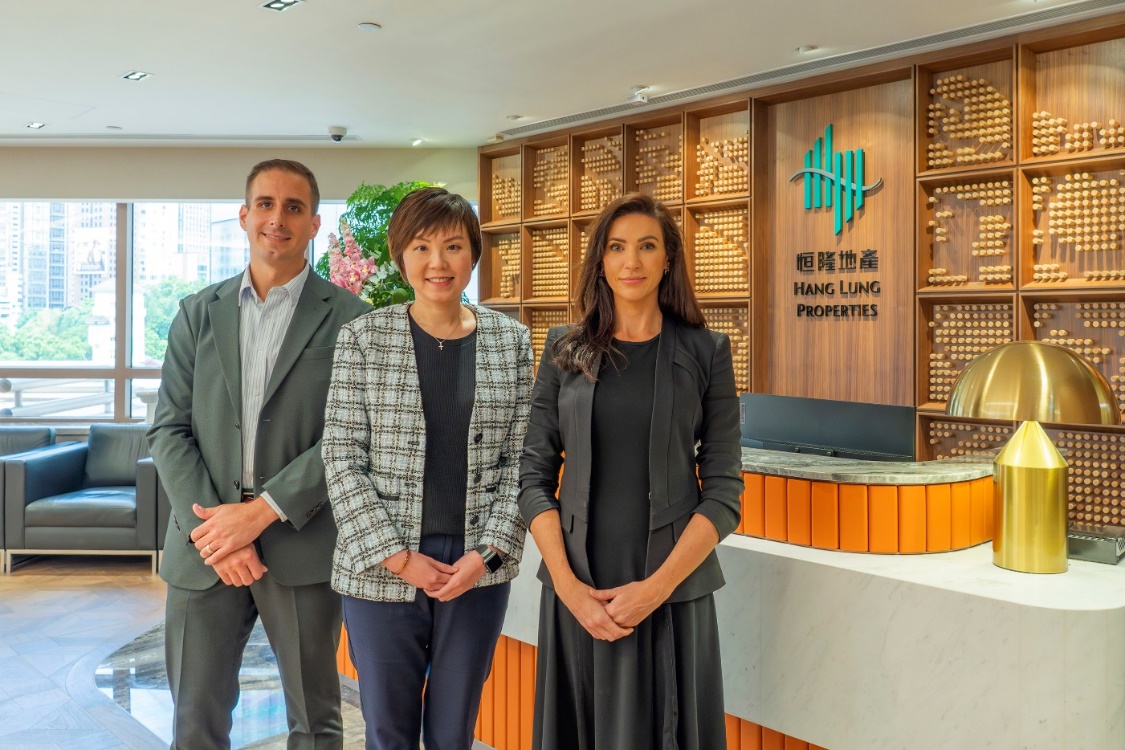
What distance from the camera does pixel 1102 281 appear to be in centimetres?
433

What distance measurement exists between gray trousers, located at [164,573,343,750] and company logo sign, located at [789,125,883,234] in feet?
13.0

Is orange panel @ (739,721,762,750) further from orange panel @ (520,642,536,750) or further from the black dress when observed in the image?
orange panel @ (520,642,536,750)

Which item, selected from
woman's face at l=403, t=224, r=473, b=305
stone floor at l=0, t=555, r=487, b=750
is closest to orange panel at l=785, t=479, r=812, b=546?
woman's face at l=403, t=224, r=473, b=305

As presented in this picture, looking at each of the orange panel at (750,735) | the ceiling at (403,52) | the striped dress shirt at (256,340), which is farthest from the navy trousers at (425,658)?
the ceiling at (403,52)

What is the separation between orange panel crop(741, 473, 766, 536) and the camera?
248 centimetres

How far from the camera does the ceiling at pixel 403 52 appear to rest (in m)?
4.06

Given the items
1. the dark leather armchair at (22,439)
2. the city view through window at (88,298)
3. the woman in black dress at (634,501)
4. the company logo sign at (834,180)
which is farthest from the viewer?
the city view through window at (88,298)

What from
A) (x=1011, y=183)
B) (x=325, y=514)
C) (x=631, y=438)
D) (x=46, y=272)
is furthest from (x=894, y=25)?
(x=46, y=272)

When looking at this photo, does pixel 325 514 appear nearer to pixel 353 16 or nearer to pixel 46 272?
pixel 353 16

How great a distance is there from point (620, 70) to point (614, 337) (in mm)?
3444

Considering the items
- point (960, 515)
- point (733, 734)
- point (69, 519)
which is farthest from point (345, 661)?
point (69, 519)

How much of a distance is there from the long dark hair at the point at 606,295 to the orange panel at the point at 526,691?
150 centimetres

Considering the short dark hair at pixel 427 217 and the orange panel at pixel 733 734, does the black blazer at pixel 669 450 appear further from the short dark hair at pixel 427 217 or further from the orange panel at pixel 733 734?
the orange panel at pixel 733 734

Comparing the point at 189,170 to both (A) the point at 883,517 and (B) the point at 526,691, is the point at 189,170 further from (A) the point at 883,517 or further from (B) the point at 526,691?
(A) the point at 883,517
